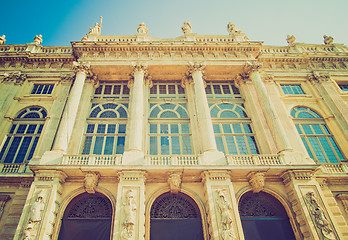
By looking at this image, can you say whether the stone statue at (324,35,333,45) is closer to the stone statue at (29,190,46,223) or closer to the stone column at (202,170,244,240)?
the stone column at (202,170,244,240)

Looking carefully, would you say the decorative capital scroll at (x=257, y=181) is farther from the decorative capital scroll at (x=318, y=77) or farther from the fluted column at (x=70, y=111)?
Result: the decorative capital scroll at (x=318, y=77)

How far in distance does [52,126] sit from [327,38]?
101ft

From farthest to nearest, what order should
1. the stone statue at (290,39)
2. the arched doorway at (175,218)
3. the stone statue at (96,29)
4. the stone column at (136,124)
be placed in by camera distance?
the stone statue at (290,39), the stone statue at (96,29), the stone column at (136,124), the arched doorway at (175,218)

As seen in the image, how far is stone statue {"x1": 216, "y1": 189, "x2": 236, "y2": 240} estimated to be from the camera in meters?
10.8

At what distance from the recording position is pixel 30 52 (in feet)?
68.6

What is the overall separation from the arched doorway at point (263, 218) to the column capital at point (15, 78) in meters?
21.9

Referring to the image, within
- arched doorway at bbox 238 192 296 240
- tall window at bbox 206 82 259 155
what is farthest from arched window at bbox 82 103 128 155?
arched doorway at bbox 238 192 296 240

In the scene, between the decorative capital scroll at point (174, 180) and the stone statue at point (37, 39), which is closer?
the decorative capital scroll at point (174, 180)

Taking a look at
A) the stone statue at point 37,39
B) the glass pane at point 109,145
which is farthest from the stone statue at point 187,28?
the stone statue at point 37,39

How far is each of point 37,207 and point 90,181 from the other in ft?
9.52

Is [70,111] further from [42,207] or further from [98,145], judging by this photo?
[42,207]

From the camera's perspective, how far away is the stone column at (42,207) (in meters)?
10.8

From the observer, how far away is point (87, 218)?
12711 millimetres

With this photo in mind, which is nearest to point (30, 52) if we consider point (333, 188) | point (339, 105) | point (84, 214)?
point (84, 214)
